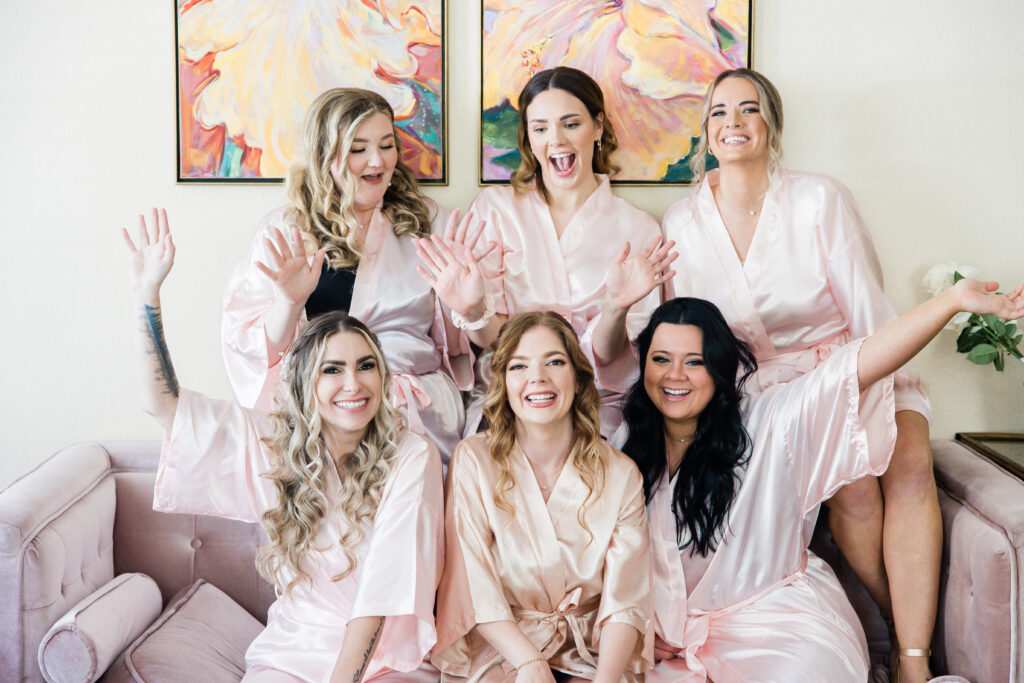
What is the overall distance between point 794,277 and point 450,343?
982mm

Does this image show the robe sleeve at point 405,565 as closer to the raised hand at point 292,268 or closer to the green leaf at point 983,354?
the raised hand at point 292,268

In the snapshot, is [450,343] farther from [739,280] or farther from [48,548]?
[48,548]

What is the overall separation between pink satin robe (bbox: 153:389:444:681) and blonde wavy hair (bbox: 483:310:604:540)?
0.16 metres

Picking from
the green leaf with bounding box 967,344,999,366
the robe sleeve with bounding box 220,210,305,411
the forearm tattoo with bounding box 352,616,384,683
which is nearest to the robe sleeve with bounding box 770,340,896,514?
the green leaf with bounding box 967,344,999,366

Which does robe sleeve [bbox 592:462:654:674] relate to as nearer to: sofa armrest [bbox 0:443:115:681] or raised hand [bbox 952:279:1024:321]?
raised hand [bbox 952:279:1024:321]

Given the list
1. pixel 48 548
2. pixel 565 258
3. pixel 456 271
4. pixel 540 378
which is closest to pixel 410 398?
pixel 456 271

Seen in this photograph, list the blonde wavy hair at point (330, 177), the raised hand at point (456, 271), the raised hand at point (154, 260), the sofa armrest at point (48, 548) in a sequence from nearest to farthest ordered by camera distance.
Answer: the raised hand at point (154, 260) → the sofa armrest at point (48, 548) → the raised hand at point (456, 271) → the blonde wavy hair at point (330, 177)

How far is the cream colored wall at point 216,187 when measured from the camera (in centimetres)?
280

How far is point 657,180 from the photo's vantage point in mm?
2855

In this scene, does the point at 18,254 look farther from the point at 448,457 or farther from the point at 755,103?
the point at 755,103

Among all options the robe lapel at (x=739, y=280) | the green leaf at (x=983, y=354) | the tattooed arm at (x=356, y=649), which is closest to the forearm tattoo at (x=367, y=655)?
the tattooed arm at (x=356, y=649)

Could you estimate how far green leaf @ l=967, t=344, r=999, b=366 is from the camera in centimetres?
272

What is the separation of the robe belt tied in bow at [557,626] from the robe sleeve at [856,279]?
1046mm

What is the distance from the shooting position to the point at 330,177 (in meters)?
2.60
